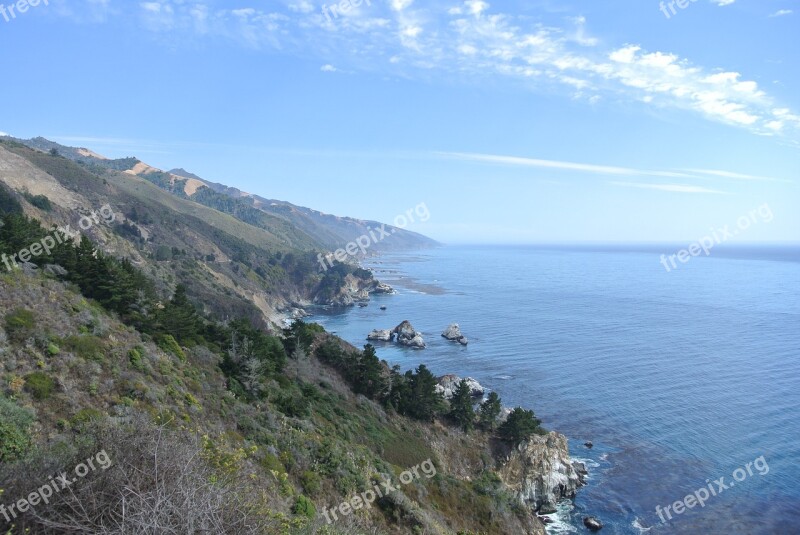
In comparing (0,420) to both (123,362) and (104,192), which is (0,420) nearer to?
(123,362)

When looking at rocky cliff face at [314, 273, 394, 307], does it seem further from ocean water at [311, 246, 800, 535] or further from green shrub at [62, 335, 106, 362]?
green shrub at [62, 335, 106, 362]

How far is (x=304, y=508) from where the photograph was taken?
20000 millimetres

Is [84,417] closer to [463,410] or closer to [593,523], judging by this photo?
[463,410]

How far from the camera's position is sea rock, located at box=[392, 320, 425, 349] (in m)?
94.9

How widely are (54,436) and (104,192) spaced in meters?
125

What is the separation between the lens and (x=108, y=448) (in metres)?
9.83

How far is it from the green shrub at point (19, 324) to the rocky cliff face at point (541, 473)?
123ft

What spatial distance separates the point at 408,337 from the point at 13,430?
85.5 metres

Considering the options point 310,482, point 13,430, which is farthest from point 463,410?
point 13,430

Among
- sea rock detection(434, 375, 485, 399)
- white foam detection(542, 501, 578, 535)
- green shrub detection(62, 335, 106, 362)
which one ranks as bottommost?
white foam detection(542, 501, 578, 535)

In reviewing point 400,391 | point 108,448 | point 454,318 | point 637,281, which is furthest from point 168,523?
point 637,281

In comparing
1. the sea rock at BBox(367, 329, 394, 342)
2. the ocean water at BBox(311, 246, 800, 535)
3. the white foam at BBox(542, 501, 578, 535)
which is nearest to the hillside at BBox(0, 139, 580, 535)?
the white foam at BBox(542, 501, 578, 535)

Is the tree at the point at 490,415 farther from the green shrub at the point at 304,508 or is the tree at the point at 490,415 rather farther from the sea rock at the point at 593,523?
the green shrub at the point at 304,508

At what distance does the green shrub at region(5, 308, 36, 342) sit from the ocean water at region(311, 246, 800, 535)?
3820 cm
